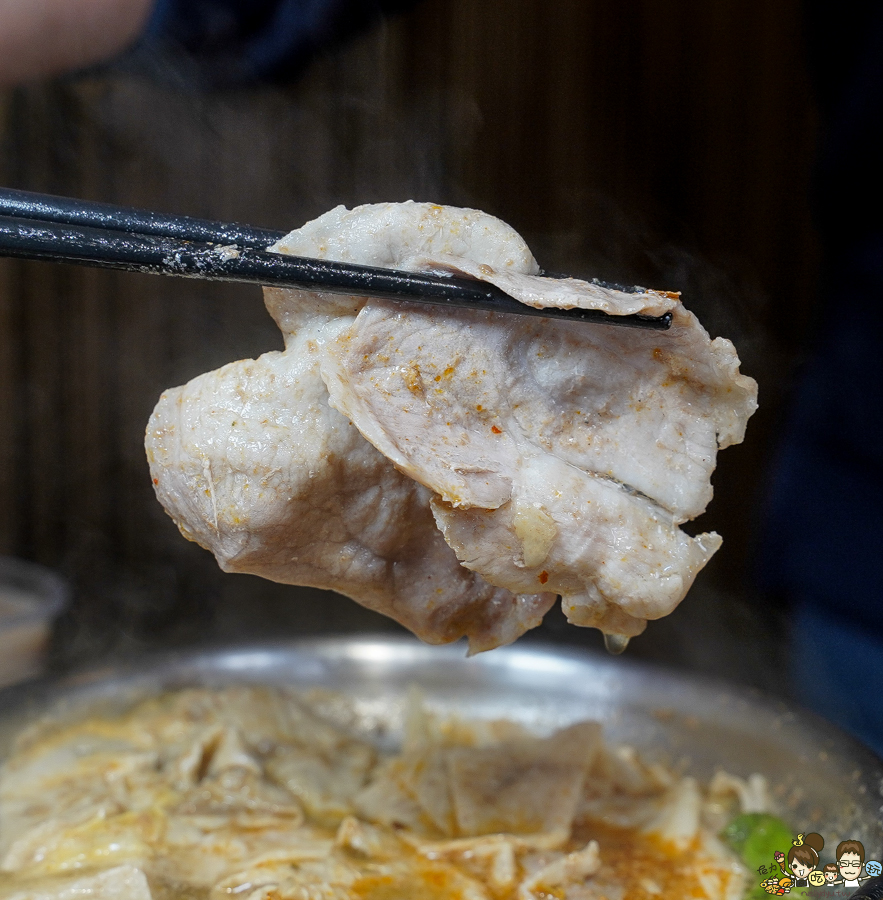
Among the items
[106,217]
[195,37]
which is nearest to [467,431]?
[106,217]

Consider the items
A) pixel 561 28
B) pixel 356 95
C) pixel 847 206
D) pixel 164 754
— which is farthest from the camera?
pixel 561 28

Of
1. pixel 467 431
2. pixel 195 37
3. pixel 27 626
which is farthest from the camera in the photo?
pixel 195 37

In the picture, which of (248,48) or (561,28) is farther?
(561,28)

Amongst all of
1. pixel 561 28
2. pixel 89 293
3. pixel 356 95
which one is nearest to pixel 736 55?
pixel 561 28

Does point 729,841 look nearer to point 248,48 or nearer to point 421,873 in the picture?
point 421,873

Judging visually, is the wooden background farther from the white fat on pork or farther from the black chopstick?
the black chopstick

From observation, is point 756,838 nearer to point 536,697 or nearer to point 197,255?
point 536,697
